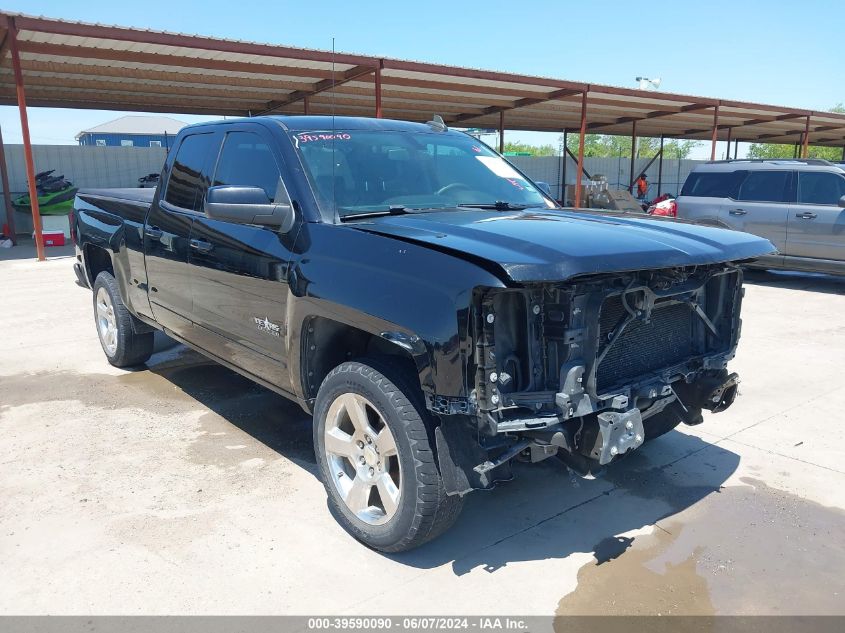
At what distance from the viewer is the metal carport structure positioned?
41.8 ft

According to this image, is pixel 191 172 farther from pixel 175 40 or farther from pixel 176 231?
pixel 175 40

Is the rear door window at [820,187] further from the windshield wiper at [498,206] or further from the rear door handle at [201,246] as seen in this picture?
the rear door handle at [201,246]

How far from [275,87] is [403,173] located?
591 inches

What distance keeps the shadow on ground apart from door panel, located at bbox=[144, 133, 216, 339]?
9.48 meters

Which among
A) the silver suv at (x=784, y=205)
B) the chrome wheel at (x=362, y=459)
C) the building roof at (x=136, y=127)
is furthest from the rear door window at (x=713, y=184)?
the building roof at (x=136, y=127)

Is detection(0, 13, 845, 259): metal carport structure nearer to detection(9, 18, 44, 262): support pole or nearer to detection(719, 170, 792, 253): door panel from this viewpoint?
A: detection(9, 18, 44, 262): support pole

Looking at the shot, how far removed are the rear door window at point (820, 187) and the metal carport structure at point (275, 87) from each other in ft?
25.2

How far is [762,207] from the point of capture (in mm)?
10656

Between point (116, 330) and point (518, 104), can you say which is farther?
point (518, 104)

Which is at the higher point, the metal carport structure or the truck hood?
the metal carport structure

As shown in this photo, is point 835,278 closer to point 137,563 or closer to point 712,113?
point 137,563

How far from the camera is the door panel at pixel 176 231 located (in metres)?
4.50

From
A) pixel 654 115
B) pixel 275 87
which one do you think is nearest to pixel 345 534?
pixel 275 87

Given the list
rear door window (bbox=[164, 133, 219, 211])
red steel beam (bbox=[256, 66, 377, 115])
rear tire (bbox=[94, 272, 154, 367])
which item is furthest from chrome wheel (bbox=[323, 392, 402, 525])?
red steel beam (bbox=[256, 66, 377, 115])
